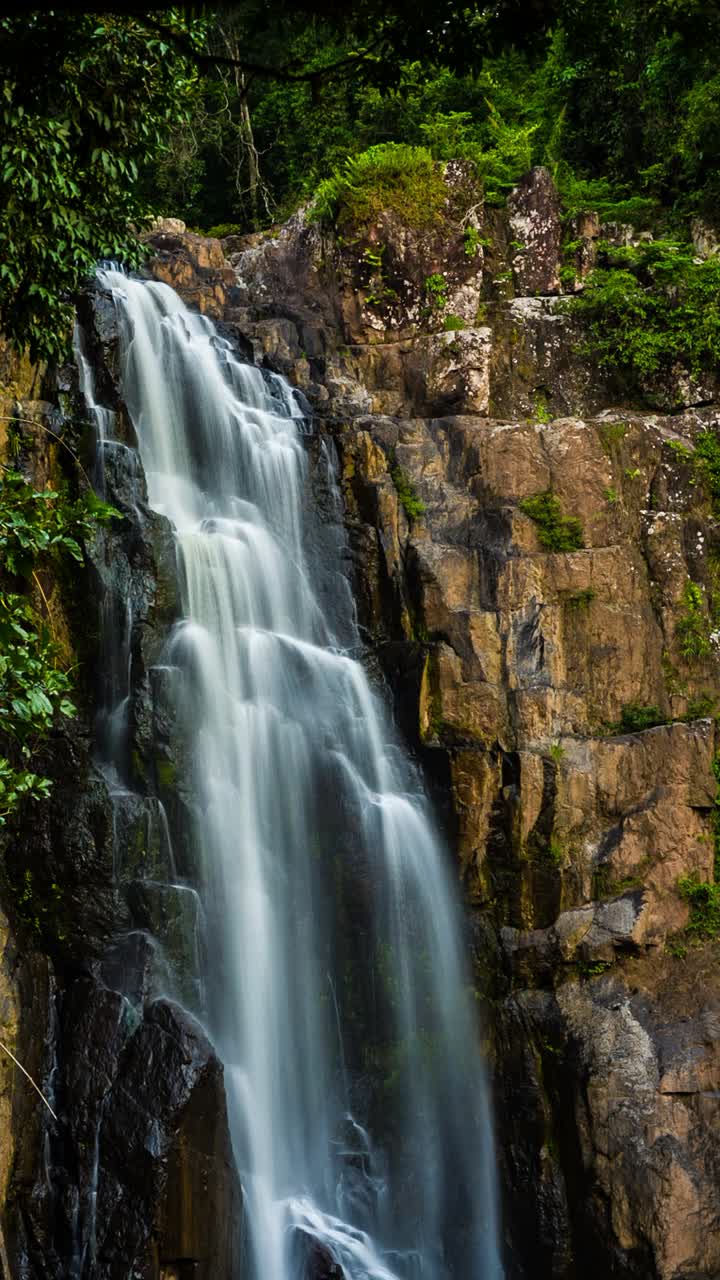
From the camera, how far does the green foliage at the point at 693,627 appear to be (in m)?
14.7

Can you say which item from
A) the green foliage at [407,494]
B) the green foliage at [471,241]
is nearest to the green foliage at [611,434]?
the green foliage at [407,494]

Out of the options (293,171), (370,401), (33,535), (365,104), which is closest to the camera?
(33,535)

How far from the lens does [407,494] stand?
1520cm

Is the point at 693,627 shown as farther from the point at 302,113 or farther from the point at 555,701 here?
the point at 302,113

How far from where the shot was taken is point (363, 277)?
1800cm

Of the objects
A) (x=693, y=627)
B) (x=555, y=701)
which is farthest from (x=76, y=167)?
(x=693, y=627)

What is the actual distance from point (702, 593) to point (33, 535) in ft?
34.1

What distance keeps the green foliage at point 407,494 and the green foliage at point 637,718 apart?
12.4ft

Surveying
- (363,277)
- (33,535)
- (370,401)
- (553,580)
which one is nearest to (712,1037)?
(553,580)

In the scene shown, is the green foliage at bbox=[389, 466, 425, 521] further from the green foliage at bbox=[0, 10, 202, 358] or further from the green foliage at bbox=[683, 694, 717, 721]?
the green foliage at bbox=[0, 10, 202, 358]

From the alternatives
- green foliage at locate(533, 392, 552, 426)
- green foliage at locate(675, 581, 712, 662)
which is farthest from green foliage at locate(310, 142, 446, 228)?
green foliage at locate(675, 581, 712, 662)

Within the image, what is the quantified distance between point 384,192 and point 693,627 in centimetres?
888

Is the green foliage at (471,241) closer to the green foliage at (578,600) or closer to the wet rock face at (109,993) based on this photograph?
the green foliage at (578,600)

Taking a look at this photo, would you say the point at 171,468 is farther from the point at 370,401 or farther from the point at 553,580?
the point at 553,580
